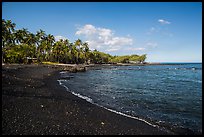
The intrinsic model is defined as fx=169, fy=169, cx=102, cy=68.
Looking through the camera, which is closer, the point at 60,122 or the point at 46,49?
the point at 60,122

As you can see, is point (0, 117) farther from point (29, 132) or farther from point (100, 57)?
point (100, 57)

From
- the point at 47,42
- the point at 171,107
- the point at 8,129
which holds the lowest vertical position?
the point at 171,107

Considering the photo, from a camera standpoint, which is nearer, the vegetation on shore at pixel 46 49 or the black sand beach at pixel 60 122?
the black sand beach at pixel 60 122

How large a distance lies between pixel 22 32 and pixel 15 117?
97972mm

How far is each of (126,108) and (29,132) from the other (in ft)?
30.3

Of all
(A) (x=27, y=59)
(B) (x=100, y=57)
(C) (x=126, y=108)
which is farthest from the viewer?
(B) (x=100, y=57)

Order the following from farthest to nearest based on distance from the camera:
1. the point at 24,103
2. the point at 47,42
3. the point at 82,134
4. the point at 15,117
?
the point at 47,42 < the point at 24,103 < the point at 15,117 < the point at 82,134

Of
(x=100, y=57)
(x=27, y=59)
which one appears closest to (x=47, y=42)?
(x=27, y=59)

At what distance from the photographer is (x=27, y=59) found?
3248 inches

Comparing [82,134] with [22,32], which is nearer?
[82,134]

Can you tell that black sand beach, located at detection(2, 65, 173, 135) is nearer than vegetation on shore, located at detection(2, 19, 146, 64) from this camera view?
Yes

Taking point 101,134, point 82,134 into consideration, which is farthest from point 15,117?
point 101,134

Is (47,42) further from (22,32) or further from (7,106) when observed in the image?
(7,106)

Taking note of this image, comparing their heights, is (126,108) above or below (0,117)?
below
